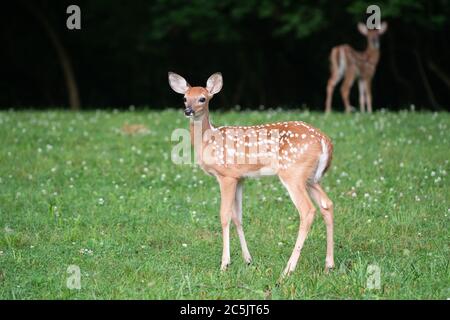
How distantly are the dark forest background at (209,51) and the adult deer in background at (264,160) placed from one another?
10.9 metres

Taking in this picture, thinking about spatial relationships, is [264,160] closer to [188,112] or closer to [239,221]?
[239,221]

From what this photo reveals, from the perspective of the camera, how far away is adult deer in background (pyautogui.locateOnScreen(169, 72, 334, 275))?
7.24 m

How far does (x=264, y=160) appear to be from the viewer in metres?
7.45

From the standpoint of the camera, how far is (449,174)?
1061 centimetres

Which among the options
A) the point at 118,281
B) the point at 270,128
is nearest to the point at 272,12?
the point at 270,128

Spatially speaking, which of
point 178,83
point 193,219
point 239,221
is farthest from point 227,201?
point 193,219

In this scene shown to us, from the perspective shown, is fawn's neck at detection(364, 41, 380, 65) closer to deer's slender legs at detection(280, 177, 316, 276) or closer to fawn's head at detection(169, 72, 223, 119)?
fawn's head at detection(169, 72, 223, 119)

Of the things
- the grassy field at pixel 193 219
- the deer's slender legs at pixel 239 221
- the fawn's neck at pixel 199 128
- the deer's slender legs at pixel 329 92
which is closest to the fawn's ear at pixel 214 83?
the fawn's neck at pixel 199 128

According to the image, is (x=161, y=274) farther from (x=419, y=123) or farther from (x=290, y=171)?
(x=419, y=123)

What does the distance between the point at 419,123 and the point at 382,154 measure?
7.91 feet

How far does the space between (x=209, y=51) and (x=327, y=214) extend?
1702cm

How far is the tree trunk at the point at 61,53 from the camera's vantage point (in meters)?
22.6

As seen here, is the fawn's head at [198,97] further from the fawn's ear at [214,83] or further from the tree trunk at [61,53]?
the tree trunk at [61,53]

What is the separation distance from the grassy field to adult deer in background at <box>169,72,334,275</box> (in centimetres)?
44
